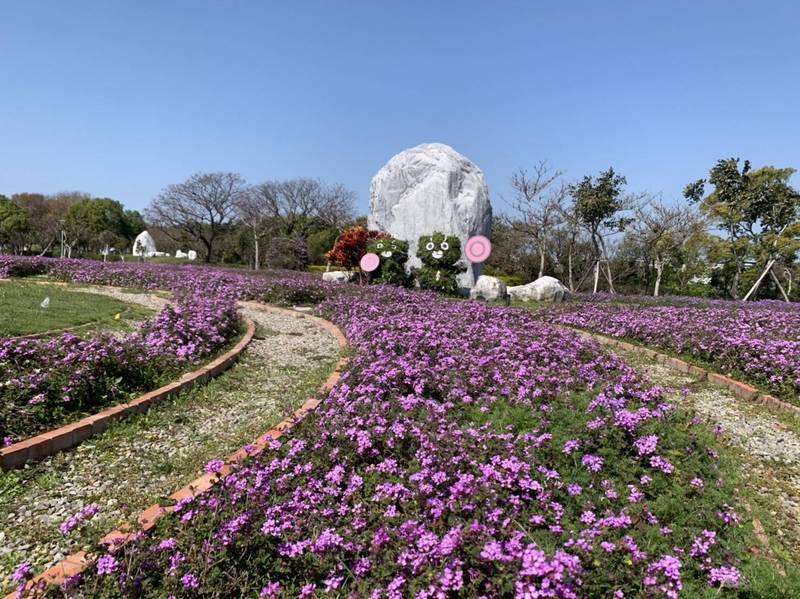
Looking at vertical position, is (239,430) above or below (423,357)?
below

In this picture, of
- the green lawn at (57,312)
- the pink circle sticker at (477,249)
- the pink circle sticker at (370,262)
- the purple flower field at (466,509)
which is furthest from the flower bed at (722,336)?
the green lawn at (57,312)

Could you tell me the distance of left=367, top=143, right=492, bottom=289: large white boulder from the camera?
1923 centimetres

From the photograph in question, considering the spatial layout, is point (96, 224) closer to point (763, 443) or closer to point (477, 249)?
point (477, 249)

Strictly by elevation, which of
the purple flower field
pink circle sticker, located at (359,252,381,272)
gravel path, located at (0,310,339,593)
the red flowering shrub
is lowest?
gravel path, located at (0,310,339,593)

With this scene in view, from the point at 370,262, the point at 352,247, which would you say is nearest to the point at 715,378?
the point at 370,262

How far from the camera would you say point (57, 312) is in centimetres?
819

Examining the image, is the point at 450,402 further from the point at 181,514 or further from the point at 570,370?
the point at 181,514

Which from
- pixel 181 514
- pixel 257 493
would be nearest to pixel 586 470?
pixel 257 493

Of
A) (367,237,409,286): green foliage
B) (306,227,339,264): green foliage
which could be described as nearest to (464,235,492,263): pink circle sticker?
(367,237,409,286): green foliage

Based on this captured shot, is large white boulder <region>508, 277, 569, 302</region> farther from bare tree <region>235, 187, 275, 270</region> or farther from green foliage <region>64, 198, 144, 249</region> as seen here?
green foliage <region>64, 198, 144, 249</region>

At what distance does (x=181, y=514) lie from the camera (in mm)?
2881

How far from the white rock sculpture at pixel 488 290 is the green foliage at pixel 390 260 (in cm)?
261

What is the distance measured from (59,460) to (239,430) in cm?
142

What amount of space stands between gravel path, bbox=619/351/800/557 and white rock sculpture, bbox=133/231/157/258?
52417 mm
